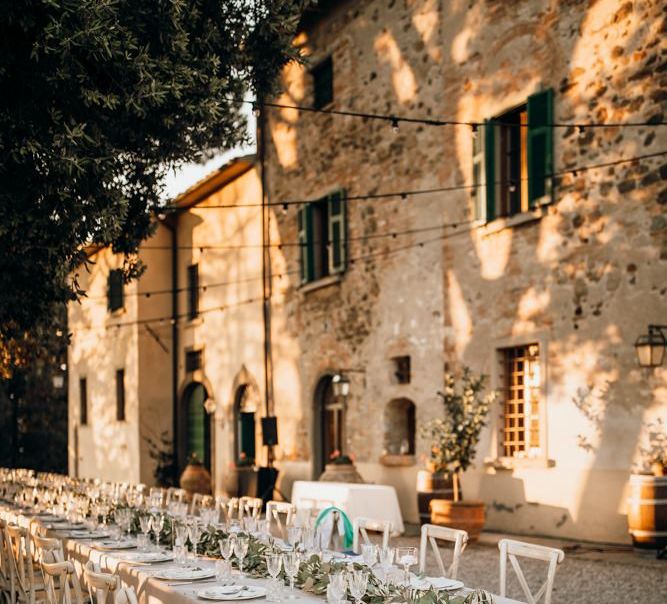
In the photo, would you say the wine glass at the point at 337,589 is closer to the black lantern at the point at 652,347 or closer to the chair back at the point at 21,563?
the chair back at the point at 21,563

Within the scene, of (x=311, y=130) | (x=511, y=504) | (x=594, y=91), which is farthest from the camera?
(x=311, y=130)

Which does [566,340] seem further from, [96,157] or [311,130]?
[311,130]

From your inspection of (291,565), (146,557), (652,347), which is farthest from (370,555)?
(652,347)

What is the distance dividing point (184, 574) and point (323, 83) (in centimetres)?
1278

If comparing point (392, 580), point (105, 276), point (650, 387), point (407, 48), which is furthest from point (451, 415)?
point (105, 276)

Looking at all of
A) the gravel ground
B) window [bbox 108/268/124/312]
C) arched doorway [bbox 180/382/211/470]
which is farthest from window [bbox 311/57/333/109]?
the gravel ground

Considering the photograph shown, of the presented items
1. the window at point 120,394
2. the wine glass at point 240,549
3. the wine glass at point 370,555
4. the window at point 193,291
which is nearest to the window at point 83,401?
the window at point 120,394

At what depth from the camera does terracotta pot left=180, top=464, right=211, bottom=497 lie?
19.1 metres

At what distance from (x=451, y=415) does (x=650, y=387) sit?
7.29ft

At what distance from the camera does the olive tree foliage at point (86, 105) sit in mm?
6680

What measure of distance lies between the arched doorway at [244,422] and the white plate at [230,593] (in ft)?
46.7

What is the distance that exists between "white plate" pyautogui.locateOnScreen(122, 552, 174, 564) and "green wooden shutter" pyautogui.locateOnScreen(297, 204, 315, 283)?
1083 centimetres

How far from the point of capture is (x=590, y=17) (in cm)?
1120

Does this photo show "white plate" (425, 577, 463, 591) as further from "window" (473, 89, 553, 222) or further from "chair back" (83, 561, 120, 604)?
"window" (473, 89, 553, 222)
